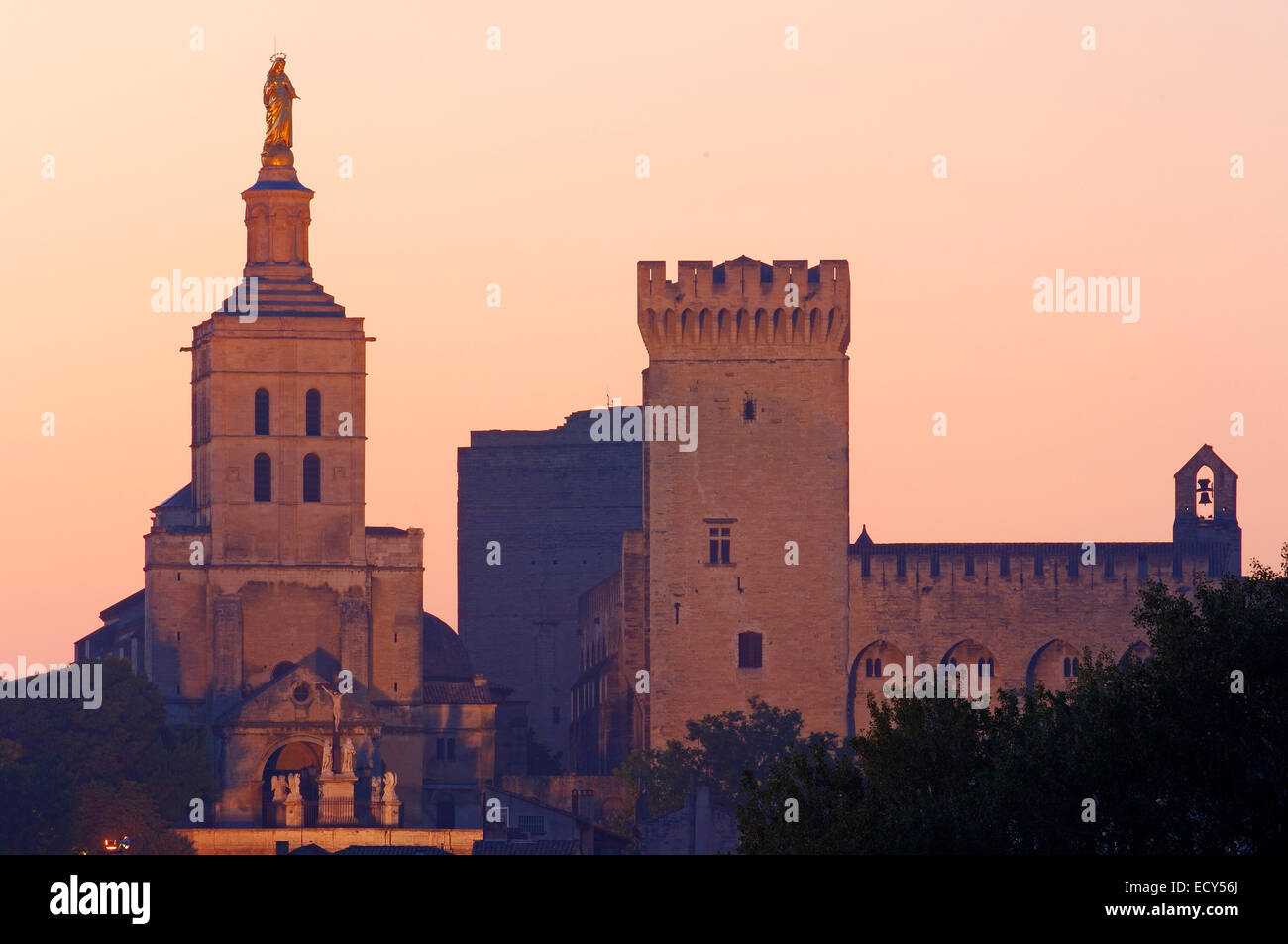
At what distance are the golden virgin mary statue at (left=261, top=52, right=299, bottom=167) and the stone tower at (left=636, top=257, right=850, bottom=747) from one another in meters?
17.5

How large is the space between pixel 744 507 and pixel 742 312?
259 inches

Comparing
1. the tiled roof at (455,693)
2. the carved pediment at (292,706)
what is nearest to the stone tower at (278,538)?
the tiled roof at (455,693)

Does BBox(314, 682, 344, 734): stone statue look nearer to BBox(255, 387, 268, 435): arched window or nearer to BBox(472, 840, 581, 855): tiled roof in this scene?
BBox(472, 840, 581, 855): tiled roof

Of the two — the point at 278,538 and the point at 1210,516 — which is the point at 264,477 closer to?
the point at 278,538

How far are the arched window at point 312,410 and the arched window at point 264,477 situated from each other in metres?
1.69

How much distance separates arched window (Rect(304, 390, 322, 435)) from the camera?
361ft

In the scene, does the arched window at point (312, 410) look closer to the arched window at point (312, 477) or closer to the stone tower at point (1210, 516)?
the arched window at point (312, 477)

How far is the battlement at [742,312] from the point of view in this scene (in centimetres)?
10262

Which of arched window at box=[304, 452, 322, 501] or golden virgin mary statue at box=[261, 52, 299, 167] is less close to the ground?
golden virgin mary statue at box=[261, 52, 299, 167]

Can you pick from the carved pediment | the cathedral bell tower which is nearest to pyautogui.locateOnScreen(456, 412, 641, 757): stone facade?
the cathedral bell tower

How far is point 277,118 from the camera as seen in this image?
114 meters

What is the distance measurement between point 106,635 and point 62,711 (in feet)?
55.8
